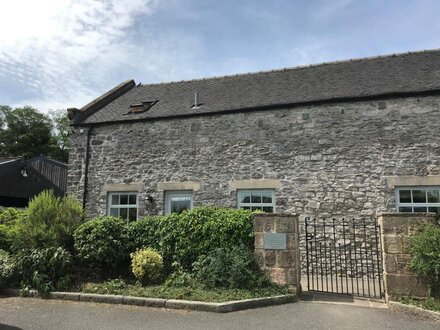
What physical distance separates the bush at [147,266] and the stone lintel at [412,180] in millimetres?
6654

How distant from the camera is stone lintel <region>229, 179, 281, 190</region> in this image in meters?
11.5

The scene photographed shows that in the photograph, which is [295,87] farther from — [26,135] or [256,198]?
[26,135]

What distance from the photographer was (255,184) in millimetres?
11727

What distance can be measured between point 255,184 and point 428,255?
590 cm

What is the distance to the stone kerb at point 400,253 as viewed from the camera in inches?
268

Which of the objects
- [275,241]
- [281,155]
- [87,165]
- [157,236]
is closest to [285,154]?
[281,155]

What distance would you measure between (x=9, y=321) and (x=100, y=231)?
9.17 feet

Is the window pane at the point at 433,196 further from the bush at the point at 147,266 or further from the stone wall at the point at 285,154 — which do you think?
the bush at the point at 147,266

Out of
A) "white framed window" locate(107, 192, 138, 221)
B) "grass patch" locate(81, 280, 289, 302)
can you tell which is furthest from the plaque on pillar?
"white framed window" locate(107, 192, 138, 221)

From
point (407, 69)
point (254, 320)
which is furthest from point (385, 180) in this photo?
point (254, 320)

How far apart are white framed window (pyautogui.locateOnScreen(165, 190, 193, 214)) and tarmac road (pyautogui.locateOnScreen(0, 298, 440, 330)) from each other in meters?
5.77

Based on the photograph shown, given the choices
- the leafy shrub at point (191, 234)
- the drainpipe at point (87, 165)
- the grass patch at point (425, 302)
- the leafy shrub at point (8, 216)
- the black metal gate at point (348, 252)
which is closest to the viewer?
the grass patch at point (425, 302)

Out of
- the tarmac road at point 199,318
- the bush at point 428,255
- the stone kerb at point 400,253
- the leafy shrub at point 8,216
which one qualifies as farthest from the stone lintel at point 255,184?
the leafy shrub at point 8,216

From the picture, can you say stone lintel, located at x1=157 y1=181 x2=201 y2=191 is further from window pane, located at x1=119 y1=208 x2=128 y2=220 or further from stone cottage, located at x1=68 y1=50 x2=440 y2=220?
window pane, located at x1=119 y1=208 x2=128 y2=220
